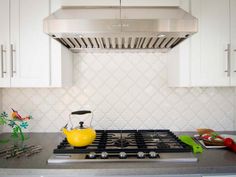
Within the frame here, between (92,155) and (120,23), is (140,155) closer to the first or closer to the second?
(92,155)

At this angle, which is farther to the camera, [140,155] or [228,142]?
[228,142]

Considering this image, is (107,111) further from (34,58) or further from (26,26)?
(26,26)

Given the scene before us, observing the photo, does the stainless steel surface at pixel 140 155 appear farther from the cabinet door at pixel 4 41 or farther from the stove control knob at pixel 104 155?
the cabinet door at pixel 4 41

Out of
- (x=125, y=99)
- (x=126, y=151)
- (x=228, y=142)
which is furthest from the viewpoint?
(x=125, y=99)

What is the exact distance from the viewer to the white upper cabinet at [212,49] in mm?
1489

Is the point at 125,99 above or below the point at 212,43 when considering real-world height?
below

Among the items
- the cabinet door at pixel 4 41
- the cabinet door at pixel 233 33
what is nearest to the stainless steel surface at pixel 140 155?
the cabinet door at pixel 233 33

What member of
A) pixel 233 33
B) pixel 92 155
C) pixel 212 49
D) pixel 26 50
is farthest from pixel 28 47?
pixel 233 33

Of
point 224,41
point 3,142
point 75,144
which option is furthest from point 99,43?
point 3,142

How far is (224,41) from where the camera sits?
4.89 feet

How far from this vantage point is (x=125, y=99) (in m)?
1.83

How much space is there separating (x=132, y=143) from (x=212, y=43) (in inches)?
34.6

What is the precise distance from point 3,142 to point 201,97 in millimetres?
1590

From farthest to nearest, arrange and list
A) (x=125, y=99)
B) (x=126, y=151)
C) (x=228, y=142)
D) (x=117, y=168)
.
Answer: (x=125, y=99)
(x=228, y=142)
(x=126, y=151)
(x=117, y=168)
